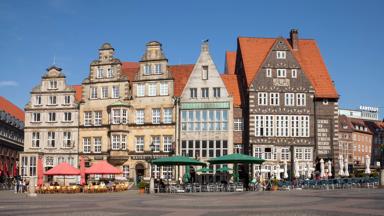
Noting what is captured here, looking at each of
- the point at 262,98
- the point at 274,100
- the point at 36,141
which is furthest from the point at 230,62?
the point at 36,141

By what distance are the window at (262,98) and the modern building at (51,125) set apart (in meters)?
20.1

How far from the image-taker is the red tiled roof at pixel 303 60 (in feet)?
189

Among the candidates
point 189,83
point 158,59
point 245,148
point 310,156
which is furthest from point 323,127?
point 158,59

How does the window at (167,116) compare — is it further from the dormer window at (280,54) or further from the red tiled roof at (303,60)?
the dormer window at (280,54)

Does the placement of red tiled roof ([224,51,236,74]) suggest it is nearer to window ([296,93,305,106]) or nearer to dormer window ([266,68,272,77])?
dormer window ([266,68,272,77])

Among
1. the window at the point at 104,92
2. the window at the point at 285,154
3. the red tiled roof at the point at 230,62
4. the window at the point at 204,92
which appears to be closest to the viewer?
the window at the point at 285,154

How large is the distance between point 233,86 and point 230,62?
34.5 feet

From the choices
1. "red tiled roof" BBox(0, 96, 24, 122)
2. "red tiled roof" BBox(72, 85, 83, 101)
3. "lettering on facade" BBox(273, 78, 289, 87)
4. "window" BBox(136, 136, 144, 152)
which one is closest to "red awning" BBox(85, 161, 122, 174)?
"window" BBox(136, 136, 144, 152)

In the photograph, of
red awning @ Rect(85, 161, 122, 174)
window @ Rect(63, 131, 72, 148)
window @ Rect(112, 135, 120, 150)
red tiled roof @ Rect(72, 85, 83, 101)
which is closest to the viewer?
red awning @ Rect(85, 161, 122, 174)

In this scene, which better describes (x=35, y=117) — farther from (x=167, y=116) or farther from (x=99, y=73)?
(x=167, y=116)

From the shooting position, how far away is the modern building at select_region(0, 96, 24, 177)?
7681 centimetres

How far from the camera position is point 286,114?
56.0 metres

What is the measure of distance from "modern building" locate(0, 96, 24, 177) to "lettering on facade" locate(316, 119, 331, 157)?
4160 centimetres

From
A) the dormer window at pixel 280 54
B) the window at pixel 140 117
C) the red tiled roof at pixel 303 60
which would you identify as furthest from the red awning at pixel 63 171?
the dormer window at pixel 280 54
